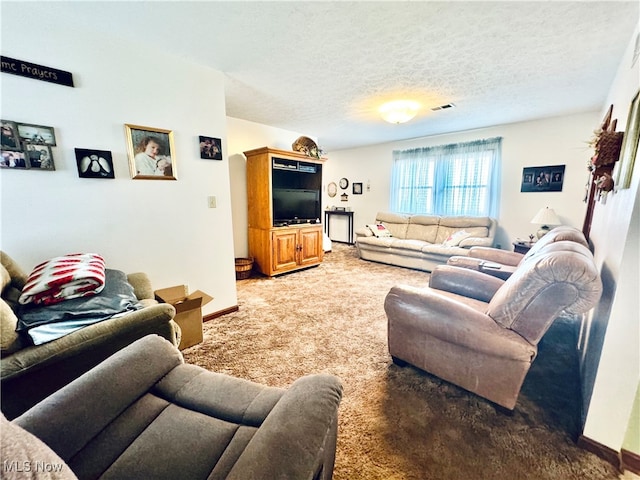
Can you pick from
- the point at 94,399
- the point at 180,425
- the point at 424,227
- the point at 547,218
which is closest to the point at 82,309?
the point at 94,399

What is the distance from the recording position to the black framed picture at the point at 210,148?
7.92 ft

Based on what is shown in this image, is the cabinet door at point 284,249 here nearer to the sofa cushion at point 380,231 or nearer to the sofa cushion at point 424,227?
the sofa cushion at point 380,231

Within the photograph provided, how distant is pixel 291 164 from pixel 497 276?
122 inches

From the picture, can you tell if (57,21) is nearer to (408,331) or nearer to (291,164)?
(291,164)

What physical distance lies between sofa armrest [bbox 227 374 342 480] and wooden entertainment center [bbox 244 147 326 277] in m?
3.17

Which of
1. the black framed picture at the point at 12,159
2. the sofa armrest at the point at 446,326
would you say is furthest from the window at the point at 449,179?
the black framed picture at the point at 12,159

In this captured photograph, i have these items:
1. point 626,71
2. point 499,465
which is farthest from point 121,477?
point 626,71

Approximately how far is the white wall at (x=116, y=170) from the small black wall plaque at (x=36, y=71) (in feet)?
0.10

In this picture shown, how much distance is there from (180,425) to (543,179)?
5392mm

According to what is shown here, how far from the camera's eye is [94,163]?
6.14 feet

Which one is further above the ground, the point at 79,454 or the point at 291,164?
the point at 291,164

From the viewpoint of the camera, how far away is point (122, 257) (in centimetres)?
207

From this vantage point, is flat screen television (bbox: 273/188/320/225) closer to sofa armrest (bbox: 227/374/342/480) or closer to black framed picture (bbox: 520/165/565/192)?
sofa armrest (bbox: 227/374/342/480)

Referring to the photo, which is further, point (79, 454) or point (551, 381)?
point (551, 381)
